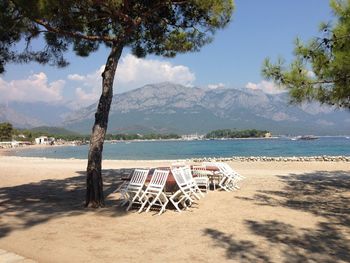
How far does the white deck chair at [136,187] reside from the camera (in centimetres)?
758

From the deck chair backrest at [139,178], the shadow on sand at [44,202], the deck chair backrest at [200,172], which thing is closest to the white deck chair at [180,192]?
the deck chair backrest at [139,178]

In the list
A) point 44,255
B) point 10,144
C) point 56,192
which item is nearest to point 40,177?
point 56,192

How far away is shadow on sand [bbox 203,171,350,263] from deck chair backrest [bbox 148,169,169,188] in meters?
1.70

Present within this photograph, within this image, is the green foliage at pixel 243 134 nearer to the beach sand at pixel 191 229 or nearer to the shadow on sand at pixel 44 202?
the shadow on sand at pixel 44 202

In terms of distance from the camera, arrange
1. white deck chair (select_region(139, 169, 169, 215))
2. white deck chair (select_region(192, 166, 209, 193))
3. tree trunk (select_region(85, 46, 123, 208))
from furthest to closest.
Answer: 1. white deck chair (select_region(192, 166, 209, 193))
2. tree trunk (select_region(85, 46, 123, 208))
3. white deck chair (select_region(139, 169, 169, 215))

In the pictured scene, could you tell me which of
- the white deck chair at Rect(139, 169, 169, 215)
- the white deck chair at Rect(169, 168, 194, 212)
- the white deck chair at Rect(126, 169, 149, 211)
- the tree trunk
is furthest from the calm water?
the white deck chair at Rect(139, 169, 169, 215)

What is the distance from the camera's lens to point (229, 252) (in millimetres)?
4977

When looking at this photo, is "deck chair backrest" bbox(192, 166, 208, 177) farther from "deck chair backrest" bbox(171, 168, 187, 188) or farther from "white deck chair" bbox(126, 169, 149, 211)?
"white deck chair" bbox(126, 169, 149, 211)

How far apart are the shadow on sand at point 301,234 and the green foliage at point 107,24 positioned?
4393mm

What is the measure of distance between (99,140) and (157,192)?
160 centimetres

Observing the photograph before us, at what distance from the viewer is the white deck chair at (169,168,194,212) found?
759 centimetres

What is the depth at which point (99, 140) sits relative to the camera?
322 inches

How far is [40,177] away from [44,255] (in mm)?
9411

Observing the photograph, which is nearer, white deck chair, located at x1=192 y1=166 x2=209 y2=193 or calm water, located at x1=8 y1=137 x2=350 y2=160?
white deck chair, located at x1=192 y1=166 x2=209 y2=193
